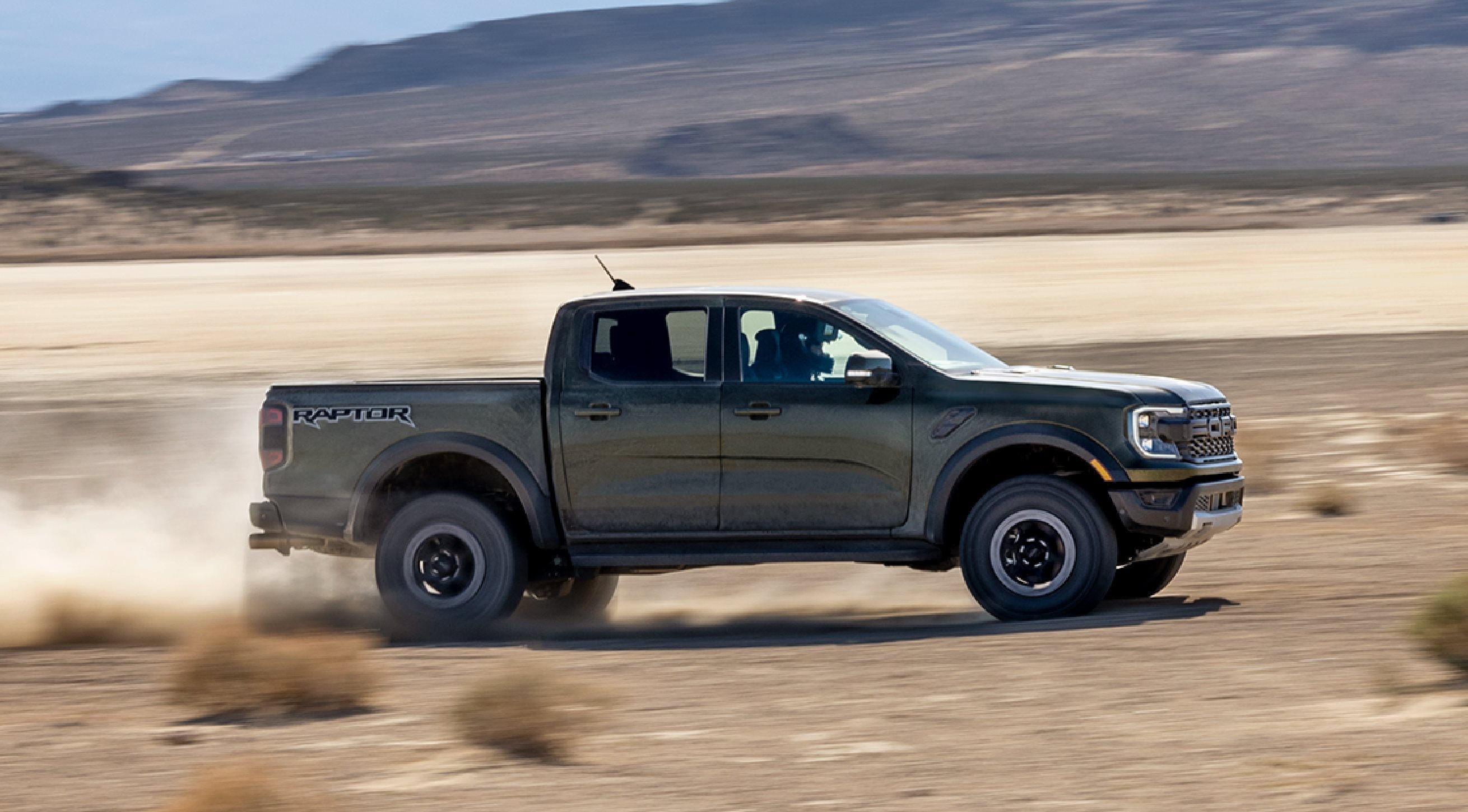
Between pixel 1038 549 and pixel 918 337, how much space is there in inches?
49.9

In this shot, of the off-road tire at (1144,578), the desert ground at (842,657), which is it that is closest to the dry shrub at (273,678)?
the desert ground at (842,657)

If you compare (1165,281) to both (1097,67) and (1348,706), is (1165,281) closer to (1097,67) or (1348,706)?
(1348,706)

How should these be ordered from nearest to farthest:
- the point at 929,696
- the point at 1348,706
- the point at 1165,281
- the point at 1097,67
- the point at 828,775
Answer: the point at 828,775 < the point at 1348,706 < the point at 929,696 < the point at 1165,281 < the point at 1097,67

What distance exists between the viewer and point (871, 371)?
356 inches

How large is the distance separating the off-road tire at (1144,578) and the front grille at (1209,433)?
852mm

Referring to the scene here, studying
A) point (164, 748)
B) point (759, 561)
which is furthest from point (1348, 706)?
point (164, 748)

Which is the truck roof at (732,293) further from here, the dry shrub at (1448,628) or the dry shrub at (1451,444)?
the dry shrub at (1451,444)

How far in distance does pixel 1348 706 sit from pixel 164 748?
4.54 meters

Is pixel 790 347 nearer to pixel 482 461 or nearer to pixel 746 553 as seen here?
pixel 746 553

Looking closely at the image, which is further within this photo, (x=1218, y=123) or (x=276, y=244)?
(x=1218, y=123)

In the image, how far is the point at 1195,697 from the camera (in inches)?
291

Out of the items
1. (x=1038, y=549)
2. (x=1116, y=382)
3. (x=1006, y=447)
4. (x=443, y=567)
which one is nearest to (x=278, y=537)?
(x=443, y=567)

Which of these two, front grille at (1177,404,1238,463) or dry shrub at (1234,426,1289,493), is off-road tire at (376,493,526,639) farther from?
dry shrub at (1234,426,1289,493)

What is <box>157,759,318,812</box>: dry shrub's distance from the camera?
19.5ft
